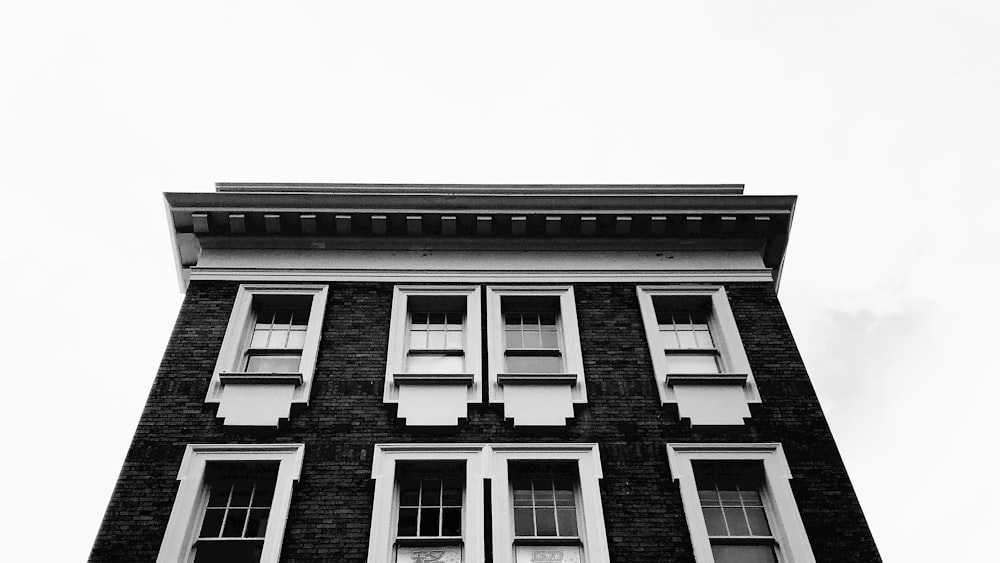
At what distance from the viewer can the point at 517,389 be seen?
47.0 ft

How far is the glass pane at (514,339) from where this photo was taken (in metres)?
15.7

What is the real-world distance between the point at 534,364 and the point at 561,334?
0.90 meters

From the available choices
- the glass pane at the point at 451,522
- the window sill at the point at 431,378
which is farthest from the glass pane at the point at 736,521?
the window sill at the point at 431,378

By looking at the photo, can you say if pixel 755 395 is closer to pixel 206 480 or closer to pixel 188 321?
pixel 206 480

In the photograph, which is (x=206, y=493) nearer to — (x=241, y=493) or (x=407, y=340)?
(x=241, y=493)

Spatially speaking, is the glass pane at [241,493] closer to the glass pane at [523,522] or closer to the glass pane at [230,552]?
the glass pane at [230,552]

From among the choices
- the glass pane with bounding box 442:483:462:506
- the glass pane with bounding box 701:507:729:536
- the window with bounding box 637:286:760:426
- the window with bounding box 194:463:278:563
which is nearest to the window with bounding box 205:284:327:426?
the window with bounding box 194:463:278:563

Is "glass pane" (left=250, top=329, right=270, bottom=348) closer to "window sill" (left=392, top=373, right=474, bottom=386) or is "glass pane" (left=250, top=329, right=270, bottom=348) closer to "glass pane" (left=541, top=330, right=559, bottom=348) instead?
"window sill" (left=392, top=373, right=474, bottom=386)

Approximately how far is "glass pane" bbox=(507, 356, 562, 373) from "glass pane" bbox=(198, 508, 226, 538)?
5.11 m

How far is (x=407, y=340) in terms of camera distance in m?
15.6

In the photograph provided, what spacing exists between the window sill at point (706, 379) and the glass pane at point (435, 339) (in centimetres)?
401

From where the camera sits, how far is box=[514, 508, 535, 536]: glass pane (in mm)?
12602

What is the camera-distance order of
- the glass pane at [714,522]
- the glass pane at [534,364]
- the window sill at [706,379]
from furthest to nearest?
the glass pane at [534,364] → the window sill at [706,379] → the glass pane at [714,522]

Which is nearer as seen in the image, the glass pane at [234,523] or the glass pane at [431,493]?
the glass pane at [234,523]
